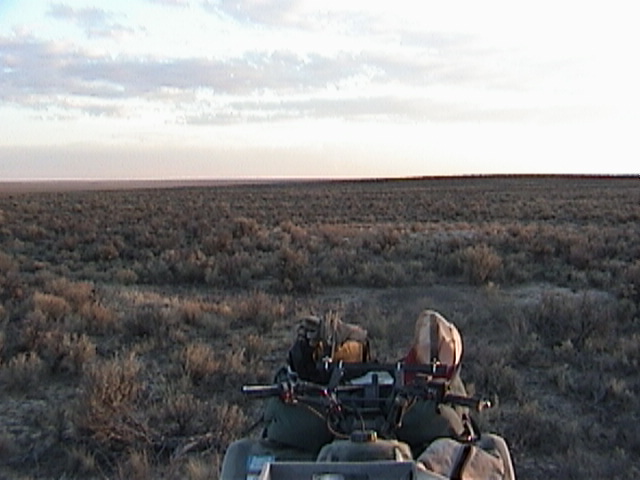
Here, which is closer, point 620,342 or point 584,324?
point 620,342

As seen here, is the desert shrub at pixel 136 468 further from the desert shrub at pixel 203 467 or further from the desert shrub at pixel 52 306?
the desert shrub at pixel 52 306

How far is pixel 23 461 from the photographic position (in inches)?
261

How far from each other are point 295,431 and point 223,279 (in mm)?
11637

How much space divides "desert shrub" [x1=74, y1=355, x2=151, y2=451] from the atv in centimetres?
301

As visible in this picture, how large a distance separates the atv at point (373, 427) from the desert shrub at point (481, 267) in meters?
10.8

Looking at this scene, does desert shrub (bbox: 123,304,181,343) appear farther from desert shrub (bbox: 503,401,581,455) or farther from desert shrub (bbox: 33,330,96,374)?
desert shrub (bbox: 503,401,581,455)

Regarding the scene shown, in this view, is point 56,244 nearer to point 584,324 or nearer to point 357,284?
point 357,284

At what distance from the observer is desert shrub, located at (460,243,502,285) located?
14641 millimetres

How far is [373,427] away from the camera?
361cm

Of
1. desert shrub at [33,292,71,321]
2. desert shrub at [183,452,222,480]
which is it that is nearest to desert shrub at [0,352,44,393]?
desert shrub at [33,292,71,321]

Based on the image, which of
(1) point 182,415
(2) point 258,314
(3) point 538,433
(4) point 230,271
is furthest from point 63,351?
(4) point 230,271

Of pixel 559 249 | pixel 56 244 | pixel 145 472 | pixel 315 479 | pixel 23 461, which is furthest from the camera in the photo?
pixel 56 244

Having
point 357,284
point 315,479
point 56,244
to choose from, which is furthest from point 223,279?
point 315,479

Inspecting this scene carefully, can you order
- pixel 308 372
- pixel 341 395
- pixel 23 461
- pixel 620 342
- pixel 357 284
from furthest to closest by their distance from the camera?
pixel 357 284 < pixel 620 342 < pixel 23 461 < pixel 308 372 < pixel 341 395
